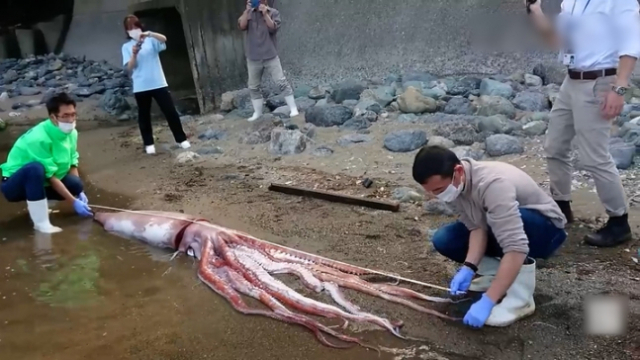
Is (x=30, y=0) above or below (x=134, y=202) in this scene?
above

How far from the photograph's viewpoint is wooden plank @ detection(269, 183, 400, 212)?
17.3ft

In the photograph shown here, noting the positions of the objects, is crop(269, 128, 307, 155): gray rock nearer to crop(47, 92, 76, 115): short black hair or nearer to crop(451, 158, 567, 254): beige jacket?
crop(47, 92, 76, 115): short black hair

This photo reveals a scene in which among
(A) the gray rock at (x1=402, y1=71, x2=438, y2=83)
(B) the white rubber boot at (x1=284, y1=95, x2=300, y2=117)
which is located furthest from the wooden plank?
(A) the gray rock at (x1=402, y1=71, x2=438, y2=83)

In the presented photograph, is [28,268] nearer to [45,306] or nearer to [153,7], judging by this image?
[45,306]

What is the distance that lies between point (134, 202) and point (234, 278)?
7.31 feet

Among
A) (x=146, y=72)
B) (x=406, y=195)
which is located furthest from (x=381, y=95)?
(x=406, y=195)

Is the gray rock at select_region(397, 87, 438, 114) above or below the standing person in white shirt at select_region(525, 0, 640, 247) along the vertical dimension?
below

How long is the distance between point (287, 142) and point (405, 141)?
131 centimetres

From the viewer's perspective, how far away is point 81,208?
5.59 meters

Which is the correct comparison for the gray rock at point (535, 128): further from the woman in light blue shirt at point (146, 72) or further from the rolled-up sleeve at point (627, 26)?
the woman in light blue shirt at point (146, 72)

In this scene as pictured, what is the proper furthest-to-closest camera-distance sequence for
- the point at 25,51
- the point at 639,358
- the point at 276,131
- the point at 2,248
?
the point at 25,51 → the point at 276,131 → the point at 2,248 → the point at 639,358

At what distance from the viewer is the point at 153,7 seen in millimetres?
10500

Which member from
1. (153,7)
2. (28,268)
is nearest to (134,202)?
(28,268)

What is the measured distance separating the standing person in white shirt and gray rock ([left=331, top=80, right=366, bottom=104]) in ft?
16.0
